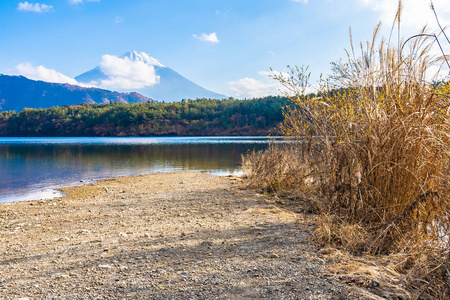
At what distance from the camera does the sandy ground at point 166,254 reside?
131 inches

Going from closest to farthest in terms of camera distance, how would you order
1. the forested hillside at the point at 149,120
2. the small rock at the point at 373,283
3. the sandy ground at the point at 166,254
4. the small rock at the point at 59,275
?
the small rock at the point at 373,283 < the sandy ground at the point at 166,254 < the small rock at the point at 59,275 < the forested hillside at the point at 149,120

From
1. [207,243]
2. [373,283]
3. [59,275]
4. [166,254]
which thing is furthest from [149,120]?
[373,283]

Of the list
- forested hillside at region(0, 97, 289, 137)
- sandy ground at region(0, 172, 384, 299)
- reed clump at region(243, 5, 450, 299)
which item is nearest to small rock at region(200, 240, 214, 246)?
sandy ground at region(0, 172, 384, 299)

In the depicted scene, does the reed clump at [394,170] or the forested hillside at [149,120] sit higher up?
the forested hillside at [149,120]

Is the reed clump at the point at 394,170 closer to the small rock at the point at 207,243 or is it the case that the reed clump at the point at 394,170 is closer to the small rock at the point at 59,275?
the small rock at the point at 207,243

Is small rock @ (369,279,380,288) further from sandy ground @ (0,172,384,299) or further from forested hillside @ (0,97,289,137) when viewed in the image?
forested hillside @ (0,97,289,137)

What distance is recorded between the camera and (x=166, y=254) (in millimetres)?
4531

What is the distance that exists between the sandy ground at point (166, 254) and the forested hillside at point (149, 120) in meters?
84.6

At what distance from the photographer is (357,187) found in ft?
14.7

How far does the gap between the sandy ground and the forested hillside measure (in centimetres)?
8463

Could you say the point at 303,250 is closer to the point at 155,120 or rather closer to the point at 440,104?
the point at 440,104

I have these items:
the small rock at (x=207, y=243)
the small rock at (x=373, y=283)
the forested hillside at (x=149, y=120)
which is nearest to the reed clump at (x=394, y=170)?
the small rock at (x=373, y=283)

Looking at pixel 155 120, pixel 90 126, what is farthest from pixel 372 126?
pixel 90 126

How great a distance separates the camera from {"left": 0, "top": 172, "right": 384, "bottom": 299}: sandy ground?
10.9 ft
